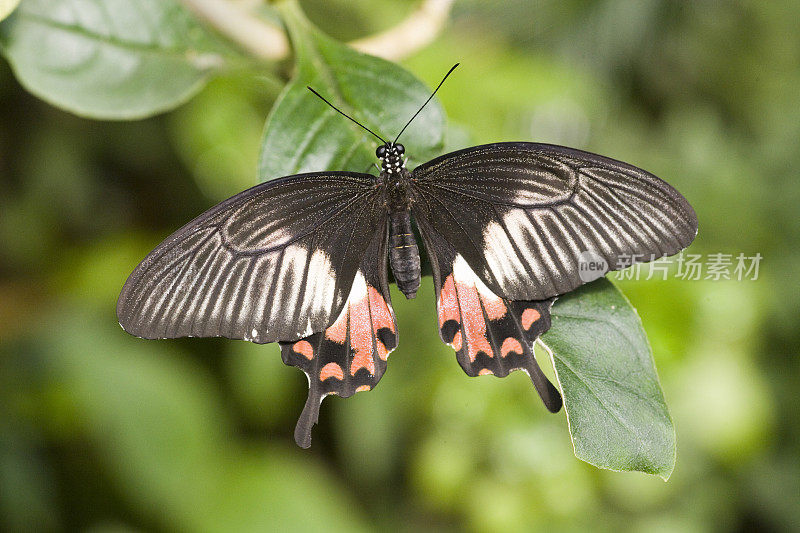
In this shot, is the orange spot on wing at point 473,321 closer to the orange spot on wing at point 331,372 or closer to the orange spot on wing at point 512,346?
the orange spot on wing at point 512,346

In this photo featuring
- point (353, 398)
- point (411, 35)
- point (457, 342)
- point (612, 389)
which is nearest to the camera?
point (612, 389)

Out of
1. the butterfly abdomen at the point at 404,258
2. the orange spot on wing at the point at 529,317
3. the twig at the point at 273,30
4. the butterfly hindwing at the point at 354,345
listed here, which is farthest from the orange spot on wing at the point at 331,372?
the twig at the point at 273,30

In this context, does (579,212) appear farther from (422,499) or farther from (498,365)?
(422,499)

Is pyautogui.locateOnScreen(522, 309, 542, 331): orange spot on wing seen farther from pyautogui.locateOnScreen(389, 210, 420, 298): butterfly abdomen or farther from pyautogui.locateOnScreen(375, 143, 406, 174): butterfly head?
pyautogui.locateOnScreen(375, 143, 406, 174): butterfly head

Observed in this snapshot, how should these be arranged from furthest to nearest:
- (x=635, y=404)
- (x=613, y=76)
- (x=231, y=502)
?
(x=613, y=76)
(x=231, y=502)
(x=635, y=404)

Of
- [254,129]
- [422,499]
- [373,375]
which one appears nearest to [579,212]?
[373,375]

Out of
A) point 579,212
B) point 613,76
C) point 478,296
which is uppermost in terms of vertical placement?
point 613,76

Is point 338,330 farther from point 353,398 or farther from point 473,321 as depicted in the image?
point 353,398

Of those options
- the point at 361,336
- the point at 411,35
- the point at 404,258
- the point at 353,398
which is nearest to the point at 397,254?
the point at 404,258
